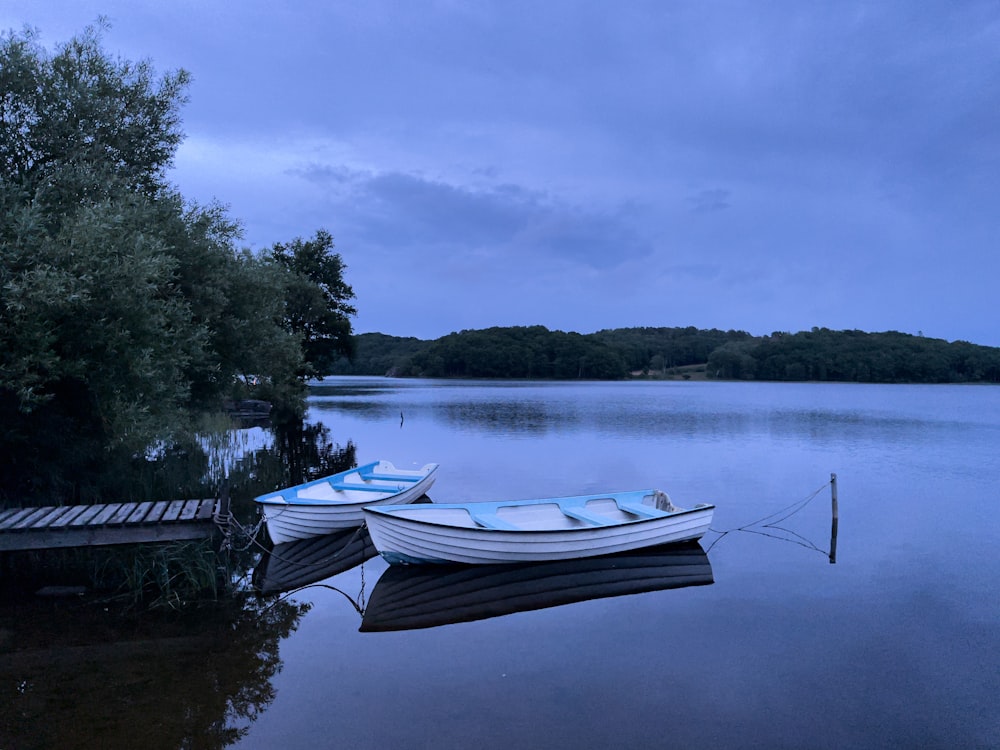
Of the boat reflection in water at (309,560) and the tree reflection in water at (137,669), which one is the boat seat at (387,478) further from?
the tree reflection in water at (137,669)

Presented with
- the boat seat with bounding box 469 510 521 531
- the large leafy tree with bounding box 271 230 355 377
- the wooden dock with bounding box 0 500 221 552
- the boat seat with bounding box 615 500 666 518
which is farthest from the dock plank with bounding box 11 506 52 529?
the large leafy tree with bounding box 271 230 355 377

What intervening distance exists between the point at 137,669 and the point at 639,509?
9476mm

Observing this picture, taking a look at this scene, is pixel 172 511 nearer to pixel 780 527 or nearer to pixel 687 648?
pixel 687 648

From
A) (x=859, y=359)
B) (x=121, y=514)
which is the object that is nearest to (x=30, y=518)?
(x=121, y=514)

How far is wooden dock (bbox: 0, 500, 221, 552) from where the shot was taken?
8883mm

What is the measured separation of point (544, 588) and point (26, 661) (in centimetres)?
704

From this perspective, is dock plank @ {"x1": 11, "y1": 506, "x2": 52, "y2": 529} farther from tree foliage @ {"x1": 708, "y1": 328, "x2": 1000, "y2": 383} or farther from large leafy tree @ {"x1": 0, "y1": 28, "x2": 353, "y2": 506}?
tree foliage @ {"x1": 708, "y1": 328, "x2": 1000, "y2": 383}

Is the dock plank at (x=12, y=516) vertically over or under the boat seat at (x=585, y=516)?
over

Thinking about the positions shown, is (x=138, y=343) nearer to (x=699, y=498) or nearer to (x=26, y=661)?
(x=26, y=661)

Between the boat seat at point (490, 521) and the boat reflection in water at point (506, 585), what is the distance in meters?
0.70

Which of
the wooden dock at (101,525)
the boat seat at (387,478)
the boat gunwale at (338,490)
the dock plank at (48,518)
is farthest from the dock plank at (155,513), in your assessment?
the boat seat at (387,478)

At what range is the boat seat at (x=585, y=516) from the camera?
12.8m

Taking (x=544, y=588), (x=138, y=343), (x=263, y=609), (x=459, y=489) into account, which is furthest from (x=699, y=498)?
(x=138, y=343)

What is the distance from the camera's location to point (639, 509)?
45.8 feet
